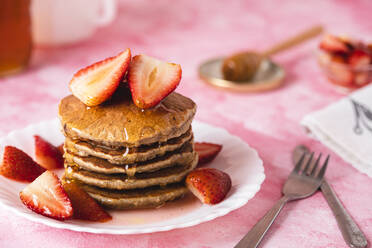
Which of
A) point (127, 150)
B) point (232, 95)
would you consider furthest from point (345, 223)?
point (232, 95)

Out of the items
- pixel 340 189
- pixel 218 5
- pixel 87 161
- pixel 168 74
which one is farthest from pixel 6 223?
pixel 218 5

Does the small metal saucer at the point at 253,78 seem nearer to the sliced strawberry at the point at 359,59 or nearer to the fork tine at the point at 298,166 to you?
the sliced strawberry at the point at 359,59

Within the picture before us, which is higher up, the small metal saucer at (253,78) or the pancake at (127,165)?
the pancake at (127,165)

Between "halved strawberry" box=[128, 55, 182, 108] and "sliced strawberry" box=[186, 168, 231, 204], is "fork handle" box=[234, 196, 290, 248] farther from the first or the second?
"halved strawberry" box=[128, 55, 182, 108]

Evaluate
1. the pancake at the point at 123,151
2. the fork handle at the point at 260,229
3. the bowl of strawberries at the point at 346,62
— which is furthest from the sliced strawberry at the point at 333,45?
the pancake at the point at 123,151

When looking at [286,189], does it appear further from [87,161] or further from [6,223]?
[6,223]

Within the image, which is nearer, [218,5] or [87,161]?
[87,161]

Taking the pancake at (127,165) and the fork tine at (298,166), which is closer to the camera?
the pancake at (127,165)
